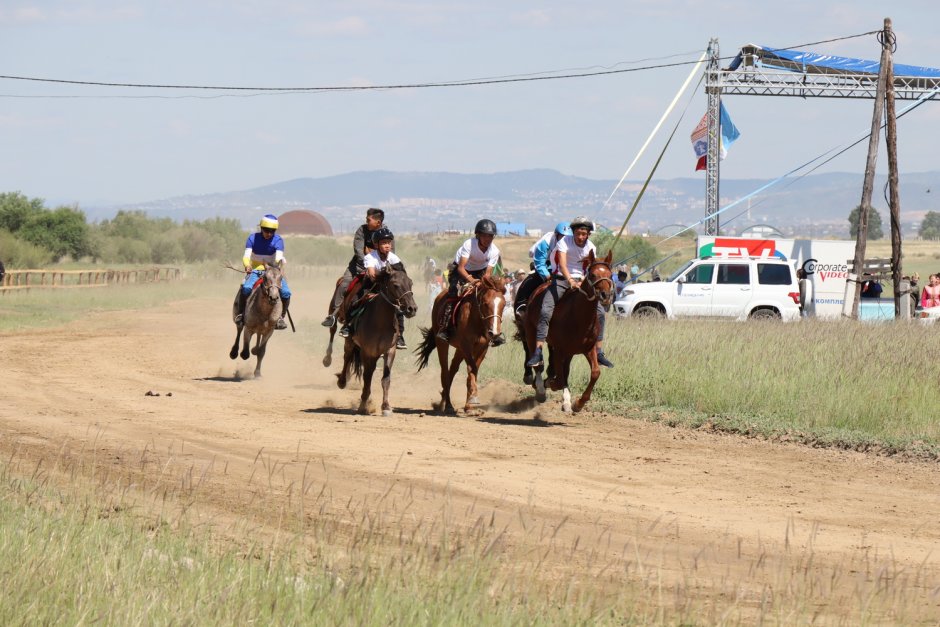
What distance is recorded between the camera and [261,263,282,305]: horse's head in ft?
66.6

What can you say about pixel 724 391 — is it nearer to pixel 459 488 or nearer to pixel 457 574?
pixel 459 488

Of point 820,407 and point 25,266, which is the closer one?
point 820,407

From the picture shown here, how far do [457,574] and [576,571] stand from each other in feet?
4.23

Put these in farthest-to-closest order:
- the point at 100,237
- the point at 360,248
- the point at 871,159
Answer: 1. the point at 100,237
2. the point at 871,159
3. the point at 360,248

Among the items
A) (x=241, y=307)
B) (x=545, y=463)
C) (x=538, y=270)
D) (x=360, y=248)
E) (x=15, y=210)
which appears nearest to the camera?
(x=545, y=463)

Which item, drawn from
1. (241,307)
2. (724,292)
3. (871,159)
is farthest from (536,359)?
(871,159)

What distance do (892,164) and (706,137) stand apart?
414 inches

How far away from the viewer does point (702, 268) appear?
32.7 meters

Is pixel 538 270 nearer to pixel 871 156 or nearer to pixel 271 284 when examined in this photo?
pixel 271 284

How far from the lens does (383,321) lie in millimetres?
16281

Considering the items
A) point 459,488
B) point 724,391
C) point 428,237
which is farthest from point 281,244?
point 428,237

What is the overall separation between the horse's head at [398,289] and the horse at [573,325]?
1.90 m

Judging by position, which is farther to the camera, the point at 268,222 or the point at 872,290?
the point at 872,290

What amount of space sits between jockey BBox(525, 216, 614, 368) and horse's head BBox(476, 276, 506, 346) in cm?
84
